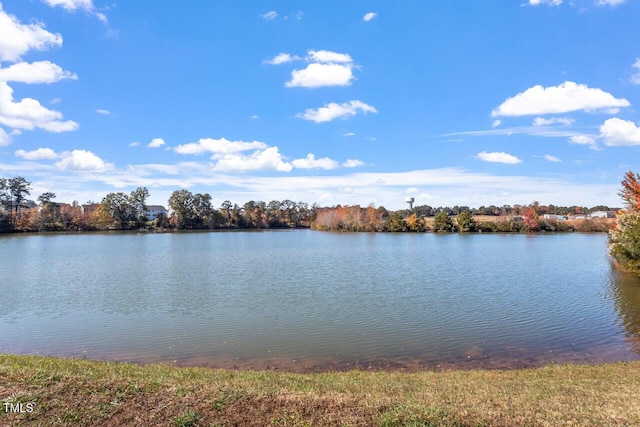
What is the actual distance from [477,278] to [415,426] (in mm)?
25382

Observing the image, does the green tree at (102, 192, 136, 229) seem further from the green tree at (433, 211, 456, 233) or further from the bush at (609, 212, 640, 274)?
the bush at (609, 212, 640, 274)

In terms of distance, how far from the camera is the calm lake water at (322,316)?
13.3 meters

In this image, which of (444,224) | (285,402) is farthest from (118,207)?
(285,402)

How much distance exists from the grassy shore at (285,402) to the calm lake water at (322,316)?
4.60 m

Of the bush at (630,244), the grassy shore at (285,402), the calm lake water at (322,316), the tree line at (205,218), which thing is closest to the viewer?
the grassy shore at (285,402)

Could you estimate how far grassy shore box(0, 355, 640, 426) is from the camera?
5.96 m

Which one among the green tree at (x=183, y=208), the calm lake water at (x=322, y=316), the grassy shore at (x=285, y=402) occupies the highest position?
the green tree at (x=183, y=208)

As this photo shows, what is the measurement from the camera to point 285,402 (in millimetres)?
6504

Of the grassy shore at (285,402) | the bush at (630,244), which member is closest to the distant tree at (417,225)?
the bush at (630,244)

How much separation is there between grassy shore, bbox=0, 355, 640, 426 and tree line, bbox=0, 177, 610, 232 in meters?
97.9

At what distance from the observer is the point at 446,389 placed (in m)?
8.02

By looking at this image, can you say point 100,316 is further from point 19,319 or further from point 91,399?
point 91,399

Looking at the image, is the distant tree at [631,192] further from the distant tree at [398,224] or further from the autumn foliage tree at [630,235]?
the distant tree at [398,224]

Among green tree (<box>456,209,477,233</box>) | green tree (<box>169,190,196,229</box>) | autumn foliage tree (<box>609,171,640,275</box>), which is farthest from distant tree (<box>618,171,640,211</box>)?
green tree (<box>169,190,196,229</box>)
